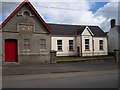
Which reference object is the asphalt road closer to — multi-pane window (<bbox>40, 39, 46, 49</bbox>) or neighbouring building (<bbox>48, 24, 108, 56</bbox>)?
multi-pane window (<bbox>40, 39, 46, 49</bbox>)

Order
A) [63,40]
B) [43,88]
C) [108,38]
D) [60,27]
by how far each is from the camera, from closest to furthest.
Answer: [43,88] → [63,40] → [60,27] → [108,38]

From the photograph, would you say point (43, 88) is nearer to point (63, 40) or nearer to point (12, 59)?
point (12, 59)

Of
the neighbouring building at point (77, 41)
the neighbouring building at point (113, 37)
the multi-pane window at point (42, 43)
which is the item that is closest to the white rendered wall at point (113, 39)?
the neighbouring building at point (113, 37)

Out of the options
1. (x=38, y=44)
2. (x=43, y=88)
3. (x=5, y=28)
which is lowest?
(x=43, y=88)

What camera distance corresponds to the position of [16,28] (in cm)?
2562

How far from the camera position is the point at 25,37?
26.2 m

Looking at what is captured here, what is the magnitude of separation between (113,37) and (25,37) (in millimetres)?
25643

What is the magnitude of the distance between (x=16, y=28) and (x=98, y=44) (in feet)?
68.5

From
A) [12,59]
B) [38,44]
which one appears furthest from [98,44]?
[12,59]

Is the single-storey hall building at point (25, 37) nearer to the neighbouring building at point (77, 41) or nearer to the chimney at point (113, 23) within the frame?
the neighbouring building at point (77, 41)

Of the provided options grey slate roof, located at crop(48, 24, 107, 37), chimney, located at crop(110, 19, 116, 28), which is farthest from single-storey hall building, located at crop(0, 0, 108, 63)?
chimney, located at crop(110, 19, 116, 28)

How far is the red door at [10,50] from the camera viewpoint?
25.5m

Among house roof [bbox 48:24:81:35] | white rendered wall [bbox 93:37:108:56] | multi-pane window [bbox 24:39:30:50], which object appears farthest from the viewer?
white rendered wall [bbox 93:37:108:56]

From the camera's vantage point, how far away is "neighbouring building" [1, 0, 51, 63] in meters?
25.5
